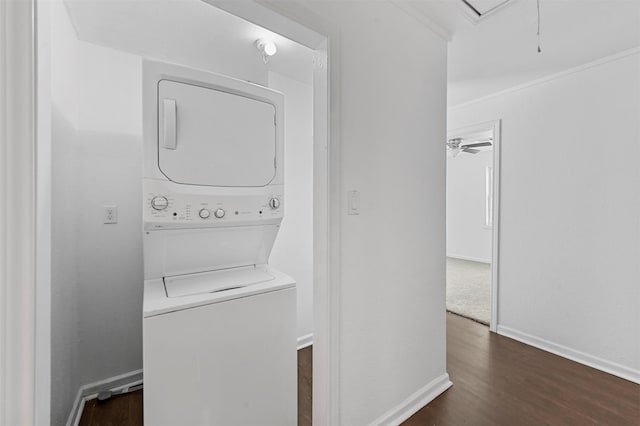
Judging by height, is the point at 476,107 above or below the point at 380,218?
above

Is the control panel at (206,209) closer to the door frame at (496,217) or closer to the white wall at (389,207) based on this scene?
the white wall at (389,207)

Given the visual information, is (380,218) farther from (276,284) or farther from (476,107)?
(476,107)

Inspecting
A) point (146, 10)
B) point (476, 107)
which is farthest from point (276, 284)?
point (476, 107)

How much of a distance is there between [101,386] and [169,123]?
184 centimetres

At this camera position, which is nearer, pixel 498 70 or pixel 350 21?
pixel 350 21

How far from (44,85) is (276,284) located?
116cm

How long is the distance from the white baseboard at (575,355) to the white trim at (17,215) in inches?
128

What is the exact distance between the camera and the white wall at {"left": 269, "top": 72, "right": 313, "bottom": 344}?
8.22 ft

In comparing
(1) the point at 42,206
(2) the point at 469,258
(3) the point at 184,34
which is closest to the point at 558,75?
(3) the point at 184,34

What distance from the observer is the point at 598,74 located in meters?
2.25

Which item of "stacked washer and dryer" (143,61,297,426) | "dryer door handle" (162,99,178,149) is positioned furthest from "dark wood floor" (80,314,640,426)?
"dryer door handle" (162,99,178,149)

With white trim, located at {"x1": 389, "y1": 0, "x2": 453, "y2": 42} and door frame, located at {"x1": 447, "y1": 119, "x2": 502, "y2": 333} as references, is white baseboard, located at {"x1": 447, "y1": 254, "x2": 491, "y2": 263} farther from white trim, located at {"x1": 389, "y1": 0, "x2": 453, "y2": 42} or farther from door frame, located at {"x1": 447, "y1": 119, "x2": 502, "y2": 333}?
white trim, located at {"x1": 389, "y1": 0, "x2": 453, "y2": 42}

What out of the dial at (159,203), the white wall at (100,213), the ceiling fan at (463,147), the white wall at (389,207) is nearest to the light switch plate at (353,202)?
the white wall at (389,207)

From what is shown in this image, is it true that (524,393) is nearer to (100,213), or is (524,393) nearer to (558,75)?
(558,75)
